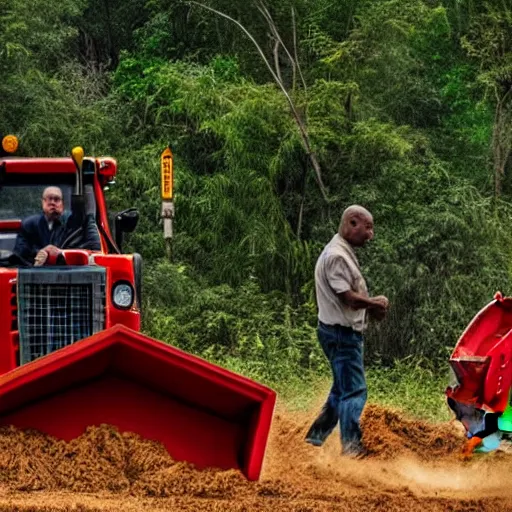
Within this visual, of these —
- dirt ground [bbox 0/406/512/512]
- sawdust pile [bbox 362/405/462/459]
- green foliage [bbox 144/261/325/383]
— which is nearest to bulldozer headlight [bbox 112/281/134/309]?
dirt ground [bbox 0/406/512/512]

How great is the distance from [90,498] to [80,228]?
134 inches

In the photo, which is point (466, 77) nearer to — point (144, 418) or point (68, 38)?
point (68, 38)

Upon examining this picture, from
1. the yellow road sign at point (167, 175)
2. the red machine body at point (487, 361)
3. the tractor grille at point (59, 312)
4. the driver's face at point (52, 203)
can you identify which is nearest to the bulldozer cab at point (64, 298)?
the tractor grille at point (59, 312)

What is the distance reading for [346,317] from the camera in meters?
9.03

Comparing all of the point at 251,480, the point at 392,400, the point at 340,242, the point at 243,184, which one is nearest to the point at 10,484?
the point at 251,480

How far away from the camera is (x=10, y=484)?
22.9ft

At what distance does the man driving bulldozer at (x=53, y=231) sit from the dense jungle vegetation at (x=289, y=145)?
191 inches

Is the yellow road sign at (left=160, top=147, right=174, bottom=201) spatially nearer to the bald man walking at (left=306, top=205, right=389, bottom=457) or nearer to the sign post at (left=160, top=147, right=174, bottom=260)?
the sign post at (left=160, top=147, right=174, bottom=260)

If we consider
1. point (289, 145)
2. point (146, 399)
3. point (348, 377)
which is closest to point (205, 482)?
point (146, 399)

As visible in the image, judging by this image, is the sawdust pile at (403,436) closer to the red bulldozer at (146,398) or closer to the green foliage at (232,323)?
the red bulldozer at (146,398)

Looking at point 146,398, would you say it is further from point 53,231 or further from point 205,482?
point 53,231

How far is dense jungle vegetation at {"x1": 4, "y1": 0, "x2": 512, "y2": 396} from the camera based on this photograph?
15.8 meters

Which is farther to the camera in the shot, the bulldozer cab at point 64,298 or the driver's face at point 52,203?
the driver's face at point 52,203

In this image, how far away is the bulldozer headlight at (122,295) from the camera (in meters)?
9.20
